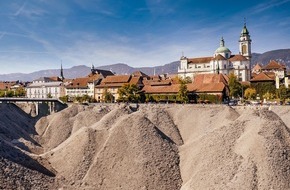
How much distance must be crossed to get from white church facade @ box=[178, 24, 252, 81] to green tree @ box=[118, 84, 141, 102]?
117 feet

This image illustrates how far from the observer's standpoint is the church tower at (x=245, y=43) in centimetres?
13112

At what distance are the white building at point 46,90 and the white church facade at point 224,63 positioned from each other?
49133 mm

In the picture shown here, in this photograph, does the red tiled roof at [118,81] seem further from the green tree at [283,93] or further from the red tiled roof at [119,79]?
the green tree at [283,93]

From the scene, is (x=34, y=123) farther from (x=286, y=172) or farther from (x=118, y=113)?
(x=286, y=172)

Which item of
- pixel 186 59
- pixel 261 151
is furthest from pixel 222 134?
pixel 186 59

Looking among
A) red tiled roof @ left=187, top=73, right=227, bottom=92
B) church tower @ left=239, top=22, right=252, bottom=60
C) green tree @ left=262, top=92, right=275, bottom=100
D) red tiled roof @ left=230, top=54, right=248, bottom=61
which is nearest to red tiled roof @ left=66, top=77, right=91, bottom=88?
red tiled roof @ left=187, top=73, right=227, bottom=92

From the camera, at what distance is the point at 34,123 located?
235ft

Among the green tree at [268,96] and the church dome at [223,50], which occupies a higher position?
the church dome at [223,50]

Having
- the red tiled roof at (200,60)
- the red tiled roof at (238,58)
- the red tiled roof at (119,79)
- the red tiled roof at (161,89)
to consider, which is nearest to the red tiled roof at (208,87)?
the red tiled roof at (161,89)

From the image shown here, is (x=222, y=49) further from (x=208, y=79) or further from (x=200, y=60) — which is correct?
(x=208, y=79)

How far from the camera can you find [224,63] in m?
120

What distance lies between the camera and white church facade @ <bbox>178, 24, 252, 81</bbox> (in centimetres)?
11844

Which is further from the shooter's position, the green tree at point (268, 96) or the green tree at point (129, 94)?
the green tree at point (129, 94)

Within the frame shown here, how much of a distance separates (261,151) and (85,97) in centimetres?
7970
